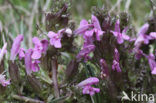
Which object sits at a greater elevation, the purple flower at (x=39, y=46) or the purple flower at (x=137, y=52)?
the purple flower at (x=39, y=46)

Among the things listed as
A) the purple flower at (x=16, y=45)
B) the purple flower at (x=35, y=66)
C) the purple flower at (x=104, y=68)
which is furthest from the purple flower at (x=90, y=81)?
the purple flower at (x=16, y=45)

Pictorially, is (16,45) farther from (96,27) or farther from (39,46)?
(96,27)

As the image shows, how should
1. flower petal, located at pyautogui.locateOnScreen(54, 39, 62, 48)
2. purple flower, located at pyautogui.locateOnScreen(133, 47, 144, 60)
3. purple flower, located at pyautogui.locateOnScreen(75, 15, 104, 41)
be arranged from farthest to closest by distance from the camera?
purple flower, located at pyautogui.locateOnScreen(133, 47, 144, 60), purple flower, located at pyautogui.locateOnScreen(75, 15, 104, 41), flower petal, located at pyautogui.locateOnScreen(54, 39, 62, 48)

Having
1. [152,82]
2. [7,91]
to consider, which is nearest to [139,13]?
[152,82]

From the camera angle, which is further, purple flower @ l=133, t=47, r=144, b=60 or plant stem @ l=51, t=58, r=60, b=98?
purple flower @ l=133, t=47, r=144, b=60

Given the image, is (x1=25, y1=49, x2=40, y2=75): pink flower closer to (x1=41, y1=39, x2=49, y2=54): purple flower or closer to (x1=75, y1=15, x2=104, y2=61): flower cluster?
(x1=41, y1=39, x2=49, y2=54): purple flower

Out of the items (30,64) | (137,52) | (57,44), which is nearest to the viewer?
(57,44)

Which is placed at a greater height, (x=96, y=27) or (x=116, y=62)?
(x=96, y=27)

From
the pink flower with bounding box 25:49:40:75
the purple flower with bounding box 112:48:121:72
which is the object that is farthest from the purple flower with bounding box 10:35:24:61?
the purple flower with bounding box 112:48:121:72

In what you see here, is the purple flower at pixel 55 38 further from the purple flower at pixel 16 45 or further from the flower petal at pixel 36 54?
the purple flower at pixel 16 45

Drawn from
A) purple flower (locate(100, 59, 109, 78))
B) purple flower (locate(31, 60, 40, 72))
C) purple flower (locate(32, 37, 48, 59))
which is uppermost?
purple flower (locate(32, 37, 48, 59))

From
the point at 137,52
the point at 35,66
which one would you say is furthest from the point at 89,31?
the point at 137,52

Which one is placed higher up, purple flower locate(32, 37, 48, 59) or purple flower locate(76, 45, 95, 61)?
purple flower locate(32, 37, 48, 59)
